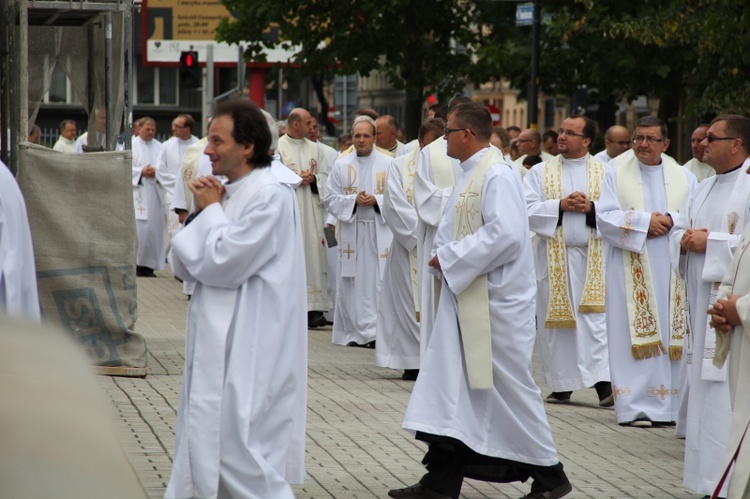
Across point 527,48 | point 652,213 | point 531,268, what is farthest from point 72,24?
point 527,48

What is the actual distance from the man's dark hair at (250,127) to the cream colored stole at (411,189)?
6.36 meters

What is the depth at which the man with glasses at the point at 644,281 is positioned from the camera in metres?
9.90

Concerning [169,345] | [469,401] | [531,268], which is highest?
[531,268]

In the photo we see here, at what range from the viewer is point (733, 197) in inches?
294

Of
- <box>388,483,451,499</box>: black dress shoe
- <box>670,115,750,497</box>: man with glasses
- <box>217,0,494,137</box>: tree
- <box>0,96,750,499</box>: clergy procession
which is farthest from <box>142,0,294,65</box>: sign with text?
<box>388,483,451,499</box>: black dress shoe

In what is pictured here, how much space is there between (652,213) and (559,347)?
1.27 metres

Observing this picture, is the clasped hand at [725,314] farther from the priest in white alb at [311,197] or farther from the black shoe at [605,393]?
the priest in white alb at [311,197]

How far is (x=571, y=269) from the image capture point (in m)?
10.7

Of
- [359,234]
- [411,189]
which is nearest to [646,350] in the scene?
[411,189]

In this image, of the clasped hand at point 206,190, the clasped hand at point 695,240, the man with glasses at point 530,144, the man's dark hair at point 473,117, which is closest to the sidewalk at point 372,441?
the clasped hand at point 695,240

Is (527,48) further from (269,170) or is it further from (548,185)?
(269,170)

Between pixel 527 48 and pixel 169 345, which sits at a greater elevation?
pixel 527 48

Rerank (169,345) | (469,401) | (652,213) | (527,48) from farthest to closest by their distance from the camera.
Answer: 1. (527,48)
2. (169,345)
3. (652,213)
4. (469,401)

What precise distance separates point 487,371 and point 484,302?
344 mm
